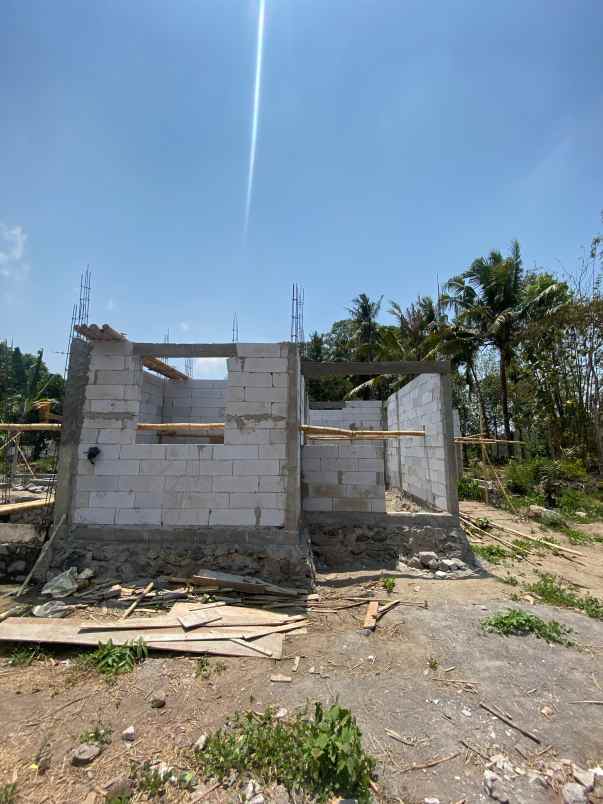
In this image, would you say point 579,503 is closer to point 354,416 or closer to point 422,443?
point 422,443

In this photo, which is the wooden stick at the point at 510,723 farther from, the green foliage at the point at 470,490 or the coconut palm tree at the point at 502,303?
the coconut palm tree at the point at 502,303

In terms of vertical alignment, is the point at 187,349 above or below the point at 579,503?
above

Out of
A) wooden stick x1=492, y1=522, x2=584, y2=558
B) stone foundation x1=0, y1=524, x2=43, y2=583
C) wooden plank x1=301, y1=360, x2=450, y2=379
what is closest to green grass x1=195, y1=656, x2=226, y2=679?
stone foundation x1=0, y1=524, x2=43, y2=583

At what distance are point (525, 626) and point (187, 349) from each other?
235 inches

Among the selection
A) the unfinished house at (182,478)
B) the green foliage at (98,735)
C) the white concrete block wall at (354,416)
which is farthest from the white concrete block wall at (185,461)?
the white concrete block wall at (354,416)

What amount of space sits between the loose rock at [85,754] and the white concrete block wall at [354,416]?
435 inches

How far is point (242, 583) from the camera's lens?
5164 millimetres

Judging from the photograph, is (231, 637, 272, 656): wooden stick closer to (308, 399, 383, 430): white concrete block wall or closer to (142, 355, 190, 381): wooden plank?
(142, 355, 190, 381): wooden plank

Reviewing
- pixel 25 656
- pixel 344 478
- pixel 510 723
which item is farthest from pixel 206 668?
pixel 344 478

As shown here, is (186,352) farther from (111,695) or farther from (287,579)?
(111,695)

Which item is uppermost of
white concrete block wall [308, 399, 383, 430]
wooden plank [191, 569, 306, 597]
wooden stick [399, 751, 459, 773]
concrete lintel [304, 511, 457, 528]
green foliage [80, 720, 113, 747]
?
white concrete block wall [308, 399, 383, 430]

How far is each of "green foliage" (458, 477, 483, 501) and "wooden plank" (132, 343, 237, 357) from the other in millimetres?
11130

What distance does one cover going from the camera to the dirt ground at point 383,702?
2.44 m

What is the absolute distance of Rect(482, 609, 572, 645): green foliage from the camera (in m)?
4.27
